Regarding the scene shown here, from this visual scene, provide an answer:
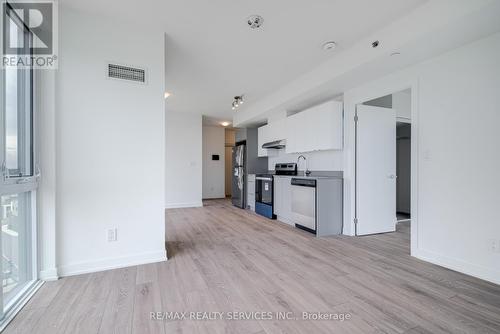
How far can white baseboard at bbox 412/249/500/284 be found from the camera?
83.6 inches

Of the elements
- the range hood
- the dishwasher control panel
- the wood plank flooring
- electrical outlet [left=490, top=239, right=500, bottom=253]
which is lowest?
the wood plank flooring

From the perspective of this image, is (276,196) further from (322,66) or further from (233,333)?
(233,333)

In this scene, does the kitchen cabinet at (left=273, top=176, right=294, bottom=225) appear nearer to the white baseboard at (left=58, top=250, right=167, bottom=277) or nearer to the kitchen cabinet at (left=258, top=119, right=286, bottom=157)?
the kitchen cabinet at (left=258, top=119, right=286, bottom=157)

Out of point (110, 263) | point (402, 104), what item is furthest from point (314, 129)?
point (110, 263)

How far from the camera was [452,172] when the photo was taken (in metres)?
2.44

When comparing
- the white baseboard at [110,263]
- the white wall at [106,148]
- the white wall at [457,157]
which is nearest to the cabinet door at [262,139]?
the white wall at [457,157]

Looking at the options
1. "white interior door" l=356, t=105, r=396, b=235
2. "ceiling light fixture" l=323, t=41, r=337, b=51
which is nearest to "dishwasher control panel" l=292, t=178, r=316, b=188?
"white interior door" l=356, t=105, r=396, b=235

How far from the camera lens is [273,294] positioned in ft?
6.16

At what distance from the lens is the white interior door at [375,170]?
3609 mm

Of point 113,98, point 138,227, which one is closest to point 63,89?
point 113,98

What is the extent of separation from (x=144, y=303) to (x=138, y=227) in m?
0.93

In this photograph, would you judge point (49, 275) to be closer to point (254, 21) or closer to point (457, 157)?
point (254, 21)

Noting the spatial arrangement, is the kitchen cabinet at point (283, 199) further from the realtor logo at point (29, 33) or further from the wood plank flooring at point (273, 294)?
the realtor logo at point (29, 33)

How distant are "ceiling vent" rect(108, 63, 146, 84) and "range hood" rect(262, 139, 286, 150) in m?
3.08
